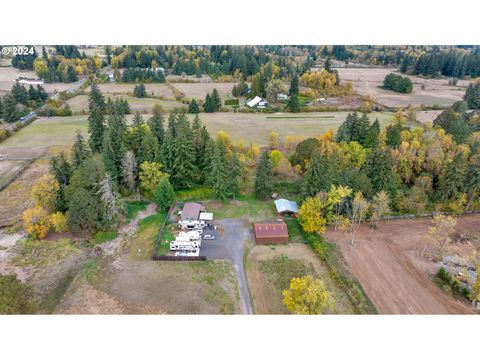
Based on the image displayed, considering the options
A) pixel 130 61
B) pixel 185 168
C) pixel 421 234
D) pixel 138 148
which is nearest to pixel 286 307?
pixel 421 234

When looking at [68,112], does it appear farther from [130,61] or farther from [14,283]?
[14,283]

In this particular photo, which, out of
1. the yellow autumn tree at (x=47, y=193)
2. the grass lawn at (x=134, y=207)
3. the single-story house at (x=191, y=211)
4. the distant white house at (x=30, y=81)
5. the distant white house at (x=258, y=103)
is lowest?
the grass lawn at (x=134, y=207)

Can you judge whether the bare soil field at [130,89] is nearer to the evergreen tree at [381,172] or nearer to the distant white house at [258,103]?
the distant white house at [258,103]

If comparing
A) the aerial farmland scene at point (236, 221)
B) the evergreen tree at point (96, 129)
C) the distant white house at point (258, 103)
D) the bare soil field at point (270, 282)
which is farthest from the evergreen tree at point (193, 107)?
the bare soil field at point (270, 282)

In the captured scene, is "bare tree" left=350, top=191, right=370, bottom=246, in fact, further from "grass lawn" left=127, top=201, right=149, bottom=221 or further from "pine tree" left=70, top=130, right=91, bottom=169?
"pine tree" left=70, top=130, right=91, bottom=169

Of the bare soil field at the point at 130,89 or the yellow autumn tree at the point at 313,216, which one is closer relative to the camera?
the yellow autumn tree at the point at 313,216

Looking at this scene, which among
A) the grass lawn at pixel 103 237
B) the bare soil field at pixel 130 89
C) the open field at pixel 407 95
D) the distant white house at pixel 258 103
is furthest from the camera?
the bare soil field at pixel 130 89

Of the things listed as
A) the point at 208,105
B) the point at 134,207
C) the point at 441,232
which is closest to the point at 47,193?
the point at 134,207

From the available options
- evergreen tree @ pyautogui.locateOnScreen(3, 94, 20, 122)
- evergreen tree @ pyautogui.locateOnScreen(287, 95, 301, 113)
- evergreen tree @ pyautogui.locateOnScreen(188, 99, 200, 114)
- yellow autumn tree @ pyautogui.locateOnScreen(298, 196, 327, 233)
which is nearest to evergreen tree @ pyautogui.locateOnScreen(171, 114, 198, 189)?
yellow autumn tree @ pyautogui.locateOnScreen(298, 196, 327, 233)
